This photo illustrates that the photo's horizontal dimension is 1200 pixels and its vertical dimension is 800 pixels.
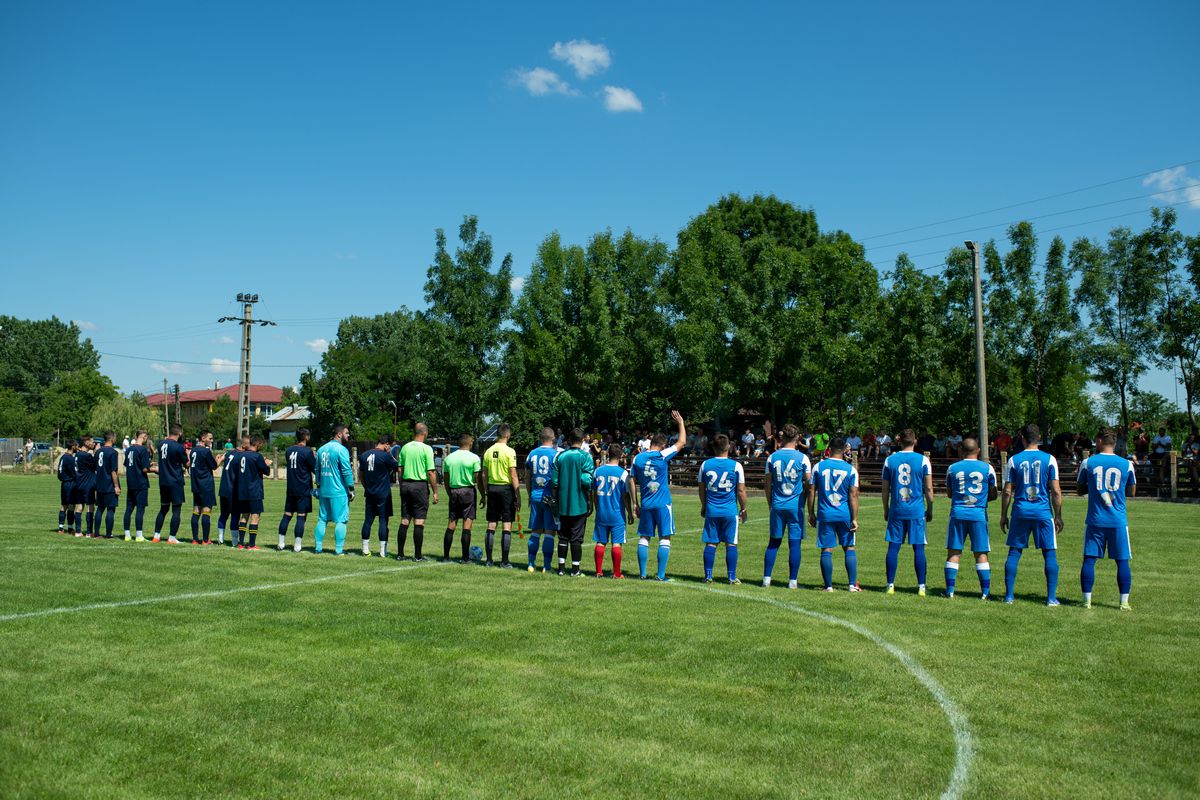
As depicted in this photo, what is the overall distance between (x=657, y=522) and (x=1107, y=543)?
5.82m


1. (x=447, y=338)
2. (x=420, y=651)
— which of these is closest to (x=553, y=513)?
(x=420, y=651)

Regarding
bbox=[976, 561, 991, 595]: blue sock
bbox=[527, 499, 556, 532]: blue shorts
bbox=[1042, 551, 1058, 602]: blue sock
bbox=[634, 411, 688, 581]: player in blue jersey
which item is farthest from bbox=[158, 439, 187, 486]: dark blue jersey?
bbox=[1042, 551, 1058, 602]: blue sock

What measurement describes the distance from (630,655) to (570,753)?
253cm

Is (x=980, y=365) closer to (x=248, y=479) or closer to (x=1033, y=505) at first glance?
(x=1033, y=505)

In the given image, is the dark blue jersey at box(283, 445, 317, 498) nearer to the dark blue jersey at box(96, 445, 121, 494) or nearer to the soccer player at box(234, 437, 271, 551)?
the soccer player at box(234, 437, 271, 551)

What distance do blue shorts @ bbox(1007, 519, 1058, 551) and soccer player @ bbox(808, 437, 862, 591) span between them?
1946 millimetres

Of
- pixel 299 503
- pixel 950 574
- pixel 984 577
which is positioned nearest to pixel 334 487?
pixel 299 503

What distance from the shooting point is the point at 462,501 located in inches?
582

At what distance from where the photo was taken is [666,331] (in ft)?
159

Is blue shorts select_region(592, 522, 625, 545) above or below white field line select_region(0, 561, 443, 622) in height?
above

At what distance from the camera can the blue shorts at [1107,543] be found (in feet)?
36.1

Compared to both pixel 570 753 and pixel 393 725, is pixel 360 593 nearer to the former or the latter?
pixel 393 725

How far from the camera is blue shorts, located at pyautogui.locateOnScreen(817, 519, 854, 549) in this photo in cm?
1234

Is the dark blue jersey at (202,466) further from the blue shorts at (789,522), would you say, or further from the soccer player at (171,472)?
the blue shorts at (789,522)
